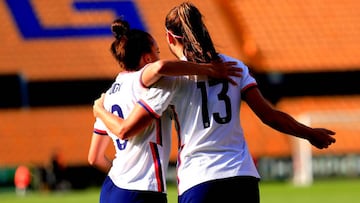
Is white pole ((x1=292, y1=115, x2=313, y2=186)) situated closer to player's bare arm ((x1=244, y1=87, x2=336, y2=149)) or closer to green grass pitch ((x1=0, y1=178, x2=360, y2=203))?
green grass pitch ((x1=0, y1=178, x2=360, y2=203))

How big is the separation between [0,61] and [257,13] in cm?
776

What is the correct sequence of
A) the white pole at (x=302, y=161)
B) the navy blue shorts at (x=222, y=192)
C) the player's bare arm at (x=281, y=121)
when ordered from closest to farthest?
the navy blue shorts at (x=222, y=192) → the player's bare arm at (x=281, y=121) → the white pole at (x=302, y=161)

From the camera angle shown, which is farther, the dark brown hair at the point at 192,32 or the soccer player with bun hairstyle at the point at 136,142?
the soccer player with bun hairstyle at the point at 136,142

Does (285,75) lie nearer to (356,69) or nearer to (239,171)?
(356,69)

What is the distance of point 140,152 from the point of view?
5.96m

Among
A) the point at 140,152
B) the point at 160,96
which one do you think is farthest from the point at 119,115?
the point at 160,96

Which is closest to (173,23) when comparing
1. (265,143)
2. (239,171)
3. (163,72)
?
(163,72)

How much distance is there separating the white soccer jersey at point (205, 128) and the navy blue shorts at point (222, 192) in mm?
27

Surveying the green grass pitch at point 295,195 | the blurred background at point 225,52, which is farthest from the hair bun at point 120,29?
the blurred background at point 225,52

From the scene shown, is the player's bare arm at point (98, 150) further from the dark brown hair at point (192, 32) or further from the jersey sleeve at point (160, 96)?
the dark brown hair at point (192, 32)

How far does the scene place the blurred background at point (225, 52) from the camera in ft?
98.4

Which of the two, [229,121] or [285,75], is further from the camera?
[285,75]

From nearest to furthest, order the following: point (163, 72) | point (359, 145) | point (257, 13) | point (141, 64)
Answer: point (163, 72)
point (141, 64)
point (359, 145)
point (257, 13)

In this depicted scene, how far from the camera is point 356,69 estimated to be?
110 feet
